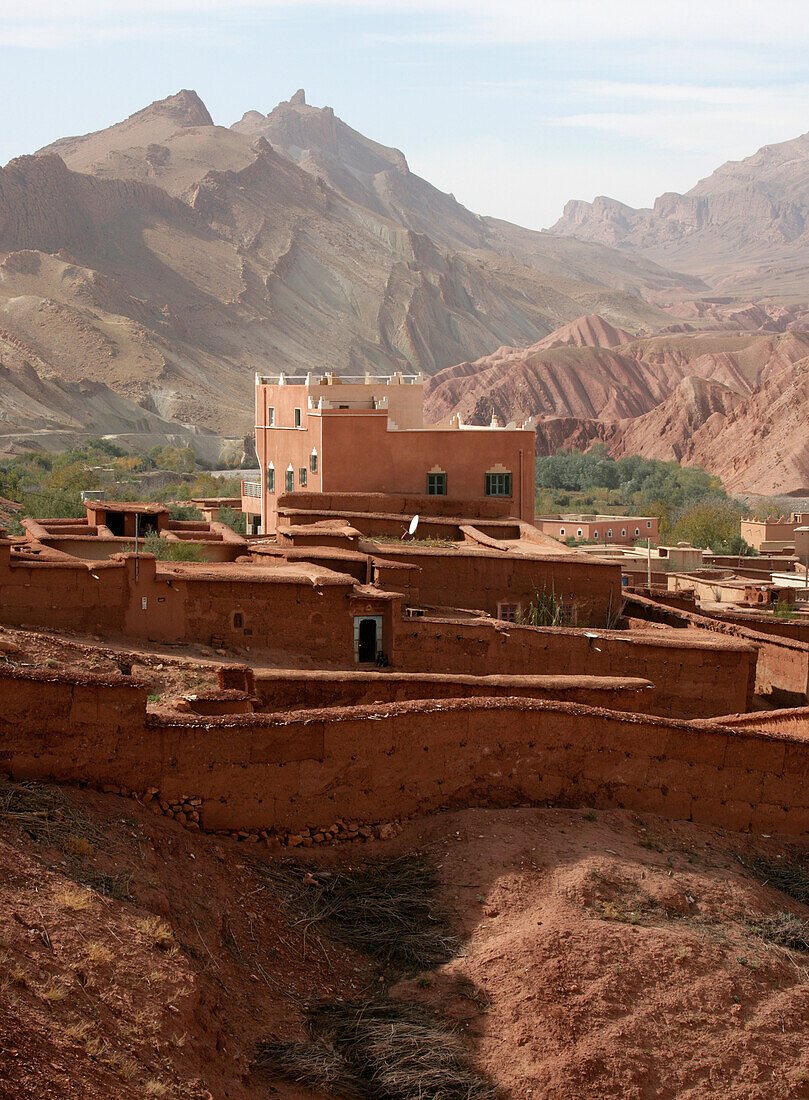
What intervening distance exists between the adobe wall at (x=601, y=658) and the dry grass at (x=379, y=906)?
5820 mm

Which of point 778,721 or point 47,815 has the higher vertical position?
point 47,815

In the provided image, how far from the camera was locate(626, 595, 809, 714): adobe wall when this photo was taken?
55.2 feet

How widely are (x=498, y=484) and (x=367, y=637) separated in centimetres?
1273

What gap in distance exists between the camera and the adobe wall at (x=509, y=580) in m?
18.8

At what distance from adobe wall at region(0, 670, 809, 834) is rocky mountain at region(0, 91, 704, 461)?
66.1 m

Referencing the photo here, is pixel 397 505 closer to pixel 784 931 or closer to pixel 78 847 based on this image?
pixel 784 931

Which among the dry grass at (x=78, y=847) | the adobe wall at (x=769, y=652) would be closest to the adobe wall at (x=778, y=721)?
the adobe wall at (x=769, y=652)

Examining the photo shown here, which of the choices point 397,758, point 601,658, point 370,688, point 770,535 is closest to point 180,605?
point 370,688

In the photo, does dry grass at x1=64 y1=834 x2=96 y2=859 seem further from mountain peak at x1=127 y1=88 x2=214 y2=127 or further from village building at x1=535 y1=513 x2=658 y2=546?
mountain peak at x1=127 y1=88 x2=214 y2=127

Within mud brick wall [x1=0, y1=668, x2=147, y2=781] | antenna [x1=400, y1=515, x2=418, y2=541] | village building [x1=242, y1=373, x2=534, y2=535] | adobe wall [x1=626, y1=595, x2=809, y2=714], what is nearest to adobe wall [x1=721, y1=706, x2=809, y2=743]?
adobe wall [x1=626, y1=595, x2=809, y2=714]

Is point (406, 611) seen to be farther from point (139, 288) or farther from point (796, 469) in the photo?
point (139, 288)

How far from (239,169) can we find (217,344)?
37591 millimetres

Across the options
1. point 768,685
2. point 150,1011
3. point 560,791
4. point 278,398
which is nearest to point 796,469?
point 278,398

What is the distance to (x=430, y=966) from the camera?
8.79 meters
